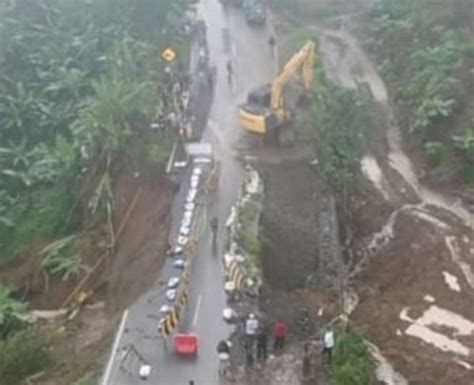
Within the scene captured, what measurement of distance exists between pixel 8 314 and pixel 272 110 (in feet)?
46.2

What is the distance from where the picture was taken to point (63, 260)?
3616cm

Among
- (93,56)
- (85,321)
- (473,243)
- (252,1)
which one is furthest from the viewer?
(252,1)

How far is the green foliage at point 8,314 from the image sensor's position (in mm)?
33125

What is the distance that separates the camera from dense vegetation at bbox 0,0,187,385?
127ft

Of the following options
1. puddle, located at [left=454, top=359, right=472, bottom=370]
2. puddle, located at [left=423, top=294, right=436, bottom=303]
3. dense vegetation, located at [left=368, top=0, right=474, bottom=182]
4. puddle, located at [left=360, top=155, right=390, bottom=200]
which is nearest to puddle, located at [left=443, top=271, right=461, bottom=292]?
puddle, located at [left=423, top=294, right=436, bottom=303]

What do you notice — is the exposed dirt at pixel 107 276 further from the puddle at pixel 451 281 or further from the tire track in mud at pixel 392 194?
the puddle at pixel 451 281

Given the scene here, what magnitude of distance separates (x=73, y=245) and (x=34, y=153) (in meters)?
9.80

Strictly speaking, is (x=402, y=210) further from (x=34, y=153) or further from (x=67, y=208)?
(x=34, y=153)

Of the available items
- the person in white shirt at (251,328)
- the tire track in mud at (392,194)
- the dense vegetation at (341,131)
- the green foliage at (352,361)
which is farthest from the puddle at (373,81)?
the person in white shirt at (251,328)

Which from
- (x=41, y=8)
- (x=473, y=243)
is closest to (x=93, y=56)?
(x=41, y=8)

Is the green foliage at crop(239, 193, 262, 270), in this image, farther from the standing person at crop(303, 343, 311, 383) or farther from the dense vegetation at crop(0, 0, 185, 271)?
the dense vegetation at crop(0, 0, 185, 271)

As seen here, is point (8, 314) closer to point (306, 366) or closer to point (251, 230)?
point (251, 230)

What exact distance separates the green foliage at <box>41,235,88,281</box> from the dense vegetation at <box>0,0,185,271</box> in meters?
1.80

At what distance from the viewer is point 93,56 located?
49.7m
